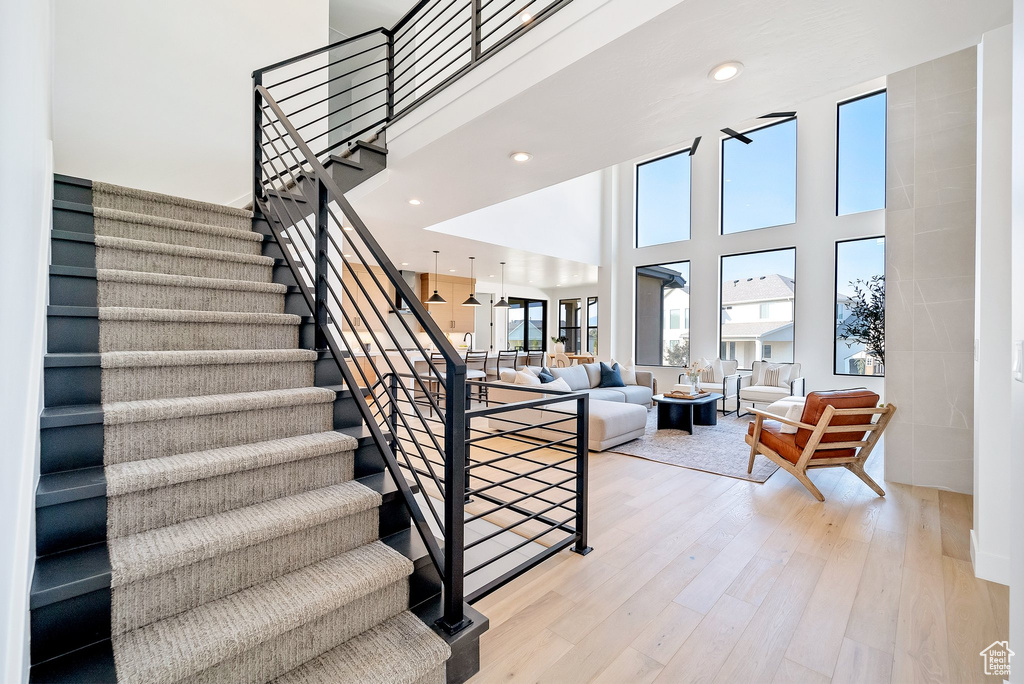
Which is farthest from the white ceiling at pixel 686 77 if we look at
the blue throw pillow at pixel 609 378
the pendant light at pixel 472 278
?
the pendant light at pixel 472 278

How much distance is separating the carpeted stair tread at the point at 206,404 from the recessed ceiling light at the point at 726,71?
247 centimetres

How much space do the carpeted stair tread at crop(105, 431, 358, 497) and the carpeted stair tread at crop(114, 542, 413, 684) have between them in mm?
379

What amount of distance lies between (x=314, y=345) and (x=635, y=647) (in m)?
1.96

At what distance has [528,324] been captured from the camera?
13453 millimetres

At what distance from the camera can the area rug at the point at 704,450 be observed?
3.96 meters

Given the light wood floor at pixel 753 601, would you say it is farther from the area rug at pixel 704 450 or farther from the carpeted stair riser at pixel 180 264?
the carpeted stair riser at pixel 180 264

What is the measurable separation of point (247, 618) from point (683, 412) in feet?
17.1

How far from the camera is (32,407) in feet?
3.81

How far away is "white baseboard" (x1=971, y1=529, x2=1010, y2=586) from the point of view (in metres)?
2.15

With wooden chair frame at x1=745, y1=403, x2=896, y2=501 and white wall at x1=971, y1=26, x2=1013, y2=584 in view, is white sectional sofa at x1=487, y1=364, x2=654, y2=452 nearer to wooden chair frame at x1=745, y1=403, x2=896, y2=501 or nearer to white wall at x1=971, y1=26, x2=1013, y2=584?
wooden chair frame at x1=745, y1=403, x2=896, y2=501

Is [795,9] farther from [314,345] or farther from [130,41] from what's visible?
[130,41]

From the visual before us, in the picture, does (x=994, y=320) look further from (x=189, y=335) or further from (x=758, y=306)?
(x=758, y=306)
